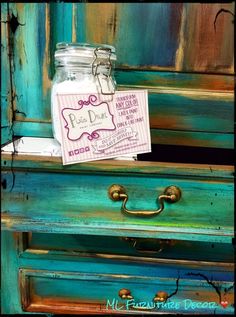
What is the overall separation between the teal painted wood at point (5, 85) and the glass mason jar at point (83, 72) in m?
0.15

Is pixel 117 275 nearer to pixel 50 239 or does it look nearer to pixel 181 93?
pixel 50 239

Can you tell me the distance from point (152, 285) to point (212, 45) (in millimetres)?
523

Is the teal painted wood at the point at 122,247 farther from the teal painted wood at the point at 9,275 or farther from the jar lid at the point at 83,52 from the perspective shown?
the jar lid at the point at 83,52

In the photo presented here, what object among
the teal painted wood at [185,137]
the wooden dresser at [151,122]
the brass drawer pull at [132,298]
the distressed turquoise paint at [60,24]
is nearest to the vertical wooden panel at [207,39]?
the wooden dresser at [151,122]

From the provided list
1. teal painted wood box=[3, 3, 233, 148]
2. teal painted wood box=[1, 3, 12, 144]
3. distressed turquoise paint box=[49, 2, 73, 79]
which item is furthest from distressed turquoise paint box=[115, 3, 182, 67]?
teal painted wood box=[1, 3, 12, 144]

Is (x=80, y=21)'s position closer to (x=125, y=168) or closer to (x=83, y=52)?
(x=83, y=52)

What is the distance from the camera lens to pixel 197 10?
812mm

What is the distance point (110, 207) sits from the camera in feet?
2.33

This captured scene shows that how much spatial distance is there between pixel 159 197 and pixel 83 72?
0.27m

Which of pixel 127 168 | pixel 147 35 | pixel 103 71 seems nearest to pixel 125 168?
pixel 127 168

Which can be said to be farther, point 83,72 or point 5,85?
point 5,85

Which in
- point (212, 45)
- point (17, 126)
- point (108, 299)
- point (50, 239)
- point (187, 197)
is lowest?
point (108, 299)

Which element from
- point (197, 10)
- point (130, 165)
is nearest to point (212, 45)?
point (197, 10)

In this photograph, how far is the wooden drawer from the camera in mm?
705
